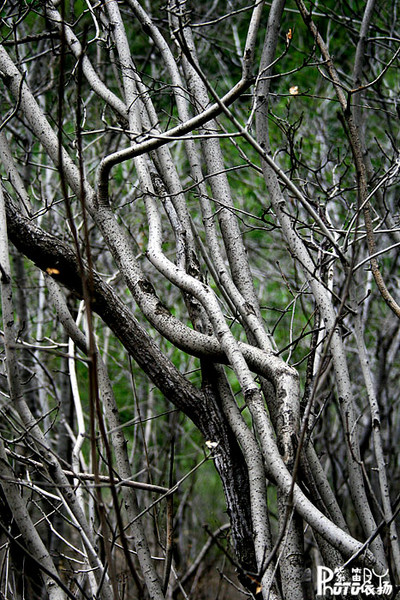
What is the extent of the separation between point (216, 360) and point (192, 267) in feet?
1.65

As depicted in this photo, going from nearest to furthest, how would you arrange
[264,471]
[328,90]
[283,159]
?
1. [264,471]
2. [283,159]
3. [328,90]

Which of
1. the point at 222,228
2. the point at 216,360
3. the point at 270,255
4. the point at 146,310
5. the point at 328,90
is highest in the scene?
the point at 328,90

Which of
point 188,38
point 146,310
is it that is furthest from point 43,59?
point 146,310

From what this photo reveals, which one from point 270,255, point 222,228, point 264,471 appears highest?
point 270,255

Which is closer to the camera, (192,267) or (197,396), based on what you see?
(197,396)

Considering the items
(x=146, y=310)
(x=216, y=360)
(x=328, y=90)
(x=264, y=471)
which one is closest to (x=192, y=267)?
(x=146, y=310)

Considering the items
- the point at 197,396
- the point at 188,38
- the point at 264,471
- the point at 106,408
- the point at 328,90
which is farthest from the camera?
the point at 328,90

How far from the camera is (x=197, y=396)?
2.37m

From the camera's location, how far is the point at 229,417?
232 cm

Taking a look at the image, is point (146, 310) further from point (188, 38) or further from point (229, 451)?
point (188, 38)

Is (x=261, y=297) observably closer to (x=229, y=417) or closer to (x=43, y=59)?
(x=43, y=59)

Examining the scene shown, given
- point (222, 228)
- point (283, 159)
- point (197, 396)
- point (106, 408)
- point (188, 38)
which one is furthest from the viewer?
point (283, 159)

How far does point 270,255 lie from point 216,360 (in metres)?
4.97

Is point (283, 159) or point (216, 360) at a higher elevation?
point (283, 159)
